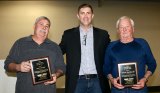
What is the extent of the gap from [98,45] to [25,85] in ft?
3.70

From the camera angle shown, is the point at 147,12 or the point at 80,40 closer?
the point at 80,40

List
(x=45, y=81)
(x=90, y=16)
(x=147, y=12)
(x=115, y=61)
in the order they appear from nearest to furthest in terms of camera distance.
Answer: (x=45, y=81) → (x=115, y=61) → (x=90, y=16) → (x=147, y=12)

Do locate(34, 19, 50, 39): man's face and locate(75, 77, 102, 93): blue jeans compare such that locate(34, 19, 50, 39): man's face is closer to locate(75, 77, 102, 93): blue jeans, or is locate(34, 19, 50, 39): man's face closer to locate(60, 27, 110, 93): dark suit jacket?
locate(60, 27, 110, 93): dark suit jacket

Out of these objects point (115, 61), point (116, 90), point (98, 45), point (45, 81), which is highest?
point (98, 45)

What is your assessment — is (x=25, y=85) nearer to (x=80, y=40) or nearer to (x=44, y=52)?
(x=44, y=52)

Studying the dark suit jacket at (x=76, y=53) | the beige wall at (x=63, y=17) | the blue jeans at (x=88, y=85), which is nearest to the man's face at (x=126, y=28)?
the dark suit jacket at (x=76, y=53)

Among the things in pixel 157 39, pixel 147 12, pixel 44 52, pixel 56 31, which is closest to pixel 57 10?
pixel 56 31

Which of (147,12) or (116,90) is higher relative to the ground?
(147,12)

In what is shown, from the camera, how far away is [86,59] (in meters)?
3.10

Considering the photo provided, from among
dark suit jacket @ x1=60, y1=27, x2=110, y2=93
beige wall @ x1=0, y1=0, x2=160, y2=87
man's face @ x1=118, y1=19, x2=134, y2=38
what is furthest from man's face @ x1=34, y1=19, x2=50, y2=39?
beige wall @ x1=0, y1=0, x2=160, y2=87

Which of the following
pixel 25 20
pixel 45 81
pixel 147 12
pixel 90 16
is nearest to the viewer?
pixel 45 81

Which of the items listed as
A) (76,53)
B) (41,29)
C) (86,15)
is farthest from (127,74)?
(41,29)

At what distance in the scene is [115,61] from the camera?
280 centimetres

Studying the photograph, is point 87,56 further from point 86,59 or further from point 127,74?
point 127,74
